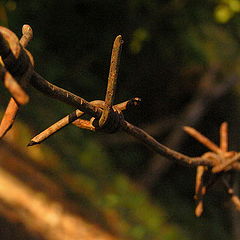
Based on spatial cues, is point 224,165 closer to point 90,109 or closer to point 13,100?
point 90,109

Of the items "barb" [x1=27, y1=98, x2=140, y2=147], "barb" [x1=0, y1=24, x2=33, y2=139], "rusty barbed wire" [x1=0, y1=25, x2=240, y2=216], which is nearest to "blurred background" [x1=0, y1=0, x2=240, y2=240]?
"rusty barbed wire" [x1=0, y1=25, x2=240, y2=216]

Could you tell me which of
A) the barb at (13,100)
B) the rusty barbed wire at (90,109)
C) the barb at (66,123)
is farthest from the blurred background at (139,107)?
the barb at (13,100)

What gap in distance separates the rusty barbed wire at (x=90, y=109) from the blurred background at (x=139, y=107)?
127 centimetres

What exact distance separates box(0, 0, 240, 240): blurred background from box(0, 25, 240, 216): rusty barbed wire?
4.17 ft

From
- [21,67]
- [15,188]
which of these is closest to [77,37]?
[15,188]

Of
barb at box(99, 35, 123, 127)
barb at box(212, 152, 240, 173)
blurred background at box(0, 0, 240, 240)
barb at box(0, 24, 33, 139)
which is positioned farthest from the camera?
blurred background at box(0, 0, 240, 240)

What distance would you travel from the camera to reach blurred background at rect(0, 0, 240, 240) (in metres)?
2.51

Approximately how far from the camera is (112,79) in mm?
769

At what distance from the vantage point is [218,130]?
327 cm

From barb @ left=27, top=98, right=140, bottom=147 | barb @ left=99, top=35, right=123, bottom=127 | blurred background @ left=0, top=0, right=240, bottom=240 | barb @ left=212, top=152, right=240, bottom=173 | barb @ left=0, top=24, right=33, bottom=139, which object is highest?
blurred background @ left=0, top=0, right=240, bottom=240

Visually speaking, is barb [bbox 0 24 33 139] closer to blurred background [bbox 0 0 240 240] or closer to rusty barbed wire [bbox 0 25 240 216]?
rusty barbed wire [bbox 0 25 240 216]

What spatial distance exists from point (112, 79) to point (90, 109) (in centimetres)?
8

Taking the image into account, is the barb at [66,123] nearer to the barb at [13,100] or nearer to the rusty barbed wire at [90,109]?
the rusty barbed wire at [90,109]

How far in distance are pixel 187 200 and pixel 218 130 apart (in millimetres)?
588
